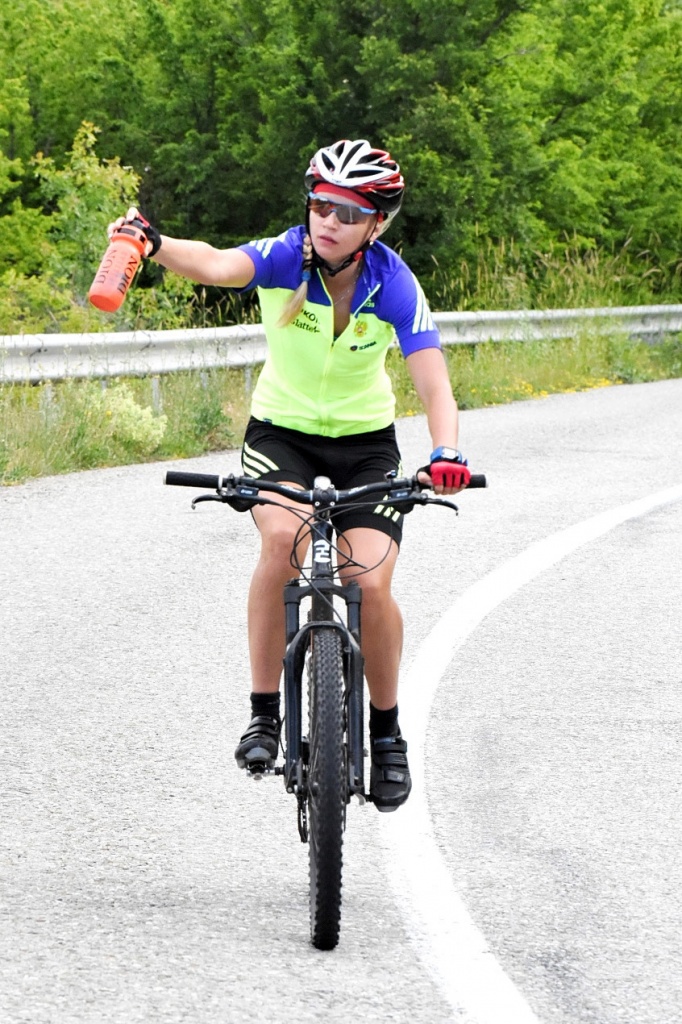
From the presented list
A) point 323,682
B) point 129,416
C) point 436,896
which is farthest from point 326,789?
point 129,416

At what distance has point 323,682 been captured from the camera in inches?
165

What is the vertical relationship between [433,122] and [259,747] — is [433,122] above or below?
below

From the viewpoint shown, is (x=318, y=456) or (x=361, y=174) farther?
(x=318, y=456)

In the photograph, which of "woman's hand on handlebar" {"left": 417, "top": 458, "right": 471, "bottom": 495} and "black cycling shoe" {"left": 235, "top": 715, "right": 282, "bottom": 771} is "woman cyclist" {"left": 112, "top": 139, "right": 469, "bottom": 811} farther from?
"woman's hand on handlebar" {"left": 417, "top": 458, "right": 471, "bottom": 495}

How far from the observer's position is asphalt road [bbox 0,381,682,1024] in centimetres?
388

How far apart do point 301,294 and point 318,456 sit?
19.1 inches

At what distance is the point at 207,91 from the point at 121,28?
6.45 meters

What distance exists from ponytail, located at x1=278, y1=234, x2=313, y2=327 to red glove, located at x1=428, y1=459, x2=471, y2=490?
2.51 ft

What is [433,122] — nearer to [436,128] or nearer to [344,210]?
[436,128]

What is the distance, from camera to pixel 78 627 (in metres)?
7.69

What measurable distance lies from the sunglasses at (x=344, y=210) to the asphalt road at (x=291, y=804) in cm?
177

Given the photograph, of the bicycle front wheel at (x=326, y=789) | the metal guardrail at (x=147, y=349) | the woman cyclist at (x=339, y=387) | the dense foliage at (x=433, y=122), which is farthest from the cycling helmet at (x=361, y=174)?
the dense foliage at (x=433, y=122)

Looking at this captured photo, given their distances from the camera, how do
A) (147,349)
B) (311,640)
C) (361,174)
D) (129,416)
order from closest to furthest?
1. (311,640)
2. (361,174)
3. (129,416)
4. (147,349)

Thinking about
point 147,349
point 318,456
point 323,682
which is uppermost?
point 318,456
